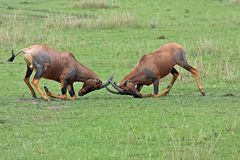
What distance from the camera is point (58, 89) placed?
16.9m

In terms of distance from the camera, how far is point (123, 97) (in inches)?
613

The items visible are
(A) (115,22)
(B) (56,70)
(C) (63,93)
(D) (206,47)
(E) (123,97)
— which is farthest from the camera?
→ (A) (115,22)

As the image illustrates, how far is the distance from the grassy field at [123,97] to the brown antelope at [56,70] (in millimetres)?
353

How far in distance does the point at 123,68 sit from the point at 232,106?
594 cm

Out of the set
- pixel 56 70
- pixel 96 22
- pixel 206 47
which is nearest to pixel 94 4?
pixel 96 22

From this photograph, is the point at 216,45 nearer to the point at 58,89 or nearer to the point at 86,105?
the point at 58,89

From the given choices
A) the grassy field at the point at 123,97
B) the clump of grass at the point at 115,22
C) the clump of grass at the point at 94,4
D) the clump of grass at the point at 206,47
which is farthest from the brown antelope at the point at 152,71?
the clump of grass at the point at 94,4

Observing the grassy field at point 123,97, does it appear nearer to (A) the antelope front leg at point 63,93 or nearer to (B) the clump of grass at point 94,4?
(B) the clump of grass at point 94,4

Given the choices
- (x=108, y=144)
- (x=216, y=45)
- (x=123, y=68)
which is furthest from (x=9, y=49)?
(x=108, y=144)

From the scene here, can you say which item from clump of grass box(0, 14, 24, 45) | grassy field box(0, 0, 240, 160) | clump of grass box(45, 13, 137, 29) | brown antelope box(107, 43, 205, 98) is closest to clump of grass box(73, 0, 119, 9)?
grassy field box(0, 0, 240, 160)

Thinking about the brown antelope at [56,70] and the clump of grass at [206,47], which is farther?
the clump of grass at [206,47]

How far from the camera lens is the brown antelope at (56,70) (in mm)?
15023

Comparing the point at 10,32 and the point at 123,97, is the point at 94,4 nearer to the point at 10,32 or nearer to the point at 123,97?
the point at 10,32

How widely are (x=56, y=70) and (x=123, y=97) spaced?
59.6 inches
